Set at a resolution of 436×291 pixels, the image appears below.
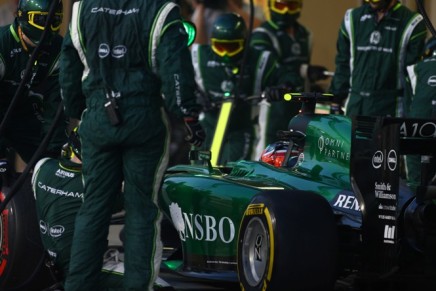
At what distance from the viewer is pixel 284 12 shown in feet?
44.3

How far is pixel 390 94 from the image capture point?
34.5 ft

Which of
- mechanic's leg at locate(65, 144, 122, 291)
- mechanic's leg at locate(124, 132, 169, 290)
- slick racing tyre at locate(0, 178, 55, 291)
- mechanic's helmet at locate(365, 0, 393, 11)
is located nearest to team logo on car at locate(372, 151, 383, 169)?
mechanic's leg at locate(124, 132, 169, 290)

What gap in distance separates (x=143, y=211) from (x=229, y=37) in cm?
530

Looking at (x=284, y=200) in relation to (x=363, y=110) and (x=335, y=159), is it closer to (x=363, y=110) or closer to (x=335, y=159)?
(x=335, y=159)

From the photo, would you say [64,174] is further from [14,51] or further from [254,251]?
[14,51]

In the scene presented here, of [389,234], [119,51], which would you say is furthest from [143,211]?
[389,234]

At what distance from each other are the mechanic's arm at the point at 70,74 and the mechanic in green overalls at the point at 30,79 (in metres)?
1.27

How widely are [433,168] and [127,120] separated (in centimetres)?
164

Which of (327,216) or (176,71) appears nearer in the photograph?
(327,216)

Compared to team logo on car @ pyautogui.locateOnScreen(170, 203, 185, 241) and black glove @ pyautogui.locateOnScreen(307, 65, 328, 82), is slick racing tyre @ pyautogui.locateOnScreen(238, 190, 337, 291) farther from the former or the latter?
black glove @ pyautogui.locateOnScreen(307, 65, 328, 82)

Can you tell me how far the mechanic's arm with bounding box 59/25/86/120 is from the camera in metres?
6.93

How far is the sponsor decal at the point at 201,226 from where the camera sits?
280 inches

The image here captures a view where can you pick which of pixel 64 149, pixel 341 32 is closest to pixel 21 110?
pixel 64 149

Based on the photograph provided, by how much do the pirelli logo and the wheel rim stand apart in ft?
0.12
